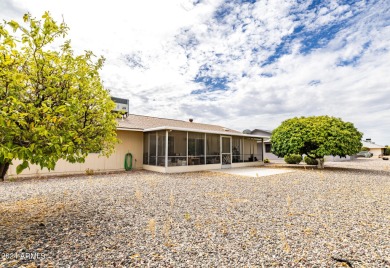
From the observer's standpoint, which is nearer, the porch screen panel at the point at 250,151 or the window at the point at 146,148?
the window at the point at 146,148

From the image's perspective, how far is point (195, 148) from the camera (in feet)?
45.9

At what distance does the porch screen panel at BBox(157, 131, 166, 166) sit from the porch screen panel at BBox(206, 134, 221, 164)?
365cm

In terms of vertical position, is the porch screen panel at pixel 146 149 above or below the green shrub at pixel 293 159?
above

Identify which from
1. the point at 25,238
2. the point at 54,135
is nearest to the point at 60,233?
the point at 25,238

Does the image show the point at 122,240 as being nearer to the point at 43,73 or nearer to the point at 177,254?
the point at 177,254

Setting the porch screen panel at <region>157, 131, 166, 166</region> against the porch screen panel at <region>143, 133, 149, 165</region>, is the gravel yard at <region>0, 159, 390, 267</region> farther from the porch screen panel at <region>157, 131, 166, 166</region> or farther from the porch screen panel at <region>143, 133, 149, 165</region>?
the porch screen panel at <region>143, 133, 149, 165</region>

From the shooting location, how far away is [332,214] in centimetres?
495

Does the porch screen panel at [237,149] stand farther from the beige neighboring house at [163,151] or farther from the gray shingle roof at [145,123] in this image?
the beige neighboring house at [163,151]

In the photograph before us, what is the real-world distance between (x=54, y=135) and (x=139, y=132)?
1083cm

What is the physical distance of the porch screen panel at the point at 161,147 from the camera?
12625mm

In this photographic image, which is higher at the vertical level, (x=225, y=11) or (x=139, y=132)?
(x=225, y=11)

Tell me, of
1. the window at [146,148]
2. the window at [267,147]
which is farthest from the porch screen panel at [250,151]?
the window at [267,147]

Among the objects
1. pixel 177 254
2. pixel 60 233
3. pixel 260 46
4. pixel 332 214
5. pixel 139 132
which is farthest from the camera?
pixel 139 132

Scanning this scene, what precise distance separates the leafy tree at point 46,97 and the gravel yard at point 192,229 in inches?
54.7
